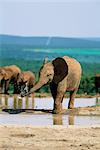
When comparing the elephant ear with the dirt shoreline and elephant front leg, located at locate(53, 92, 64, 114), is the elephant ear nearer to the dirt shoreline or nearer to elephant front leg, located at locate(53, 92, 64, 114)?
elephant front leg, located at locate(53, 92, 64, 114)

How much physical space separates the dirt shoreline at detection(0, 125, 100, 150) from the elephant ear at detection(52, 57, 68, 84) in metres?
2.96

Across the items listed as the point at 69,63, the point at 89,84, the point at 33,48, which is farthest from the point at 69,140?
the point at 33,48

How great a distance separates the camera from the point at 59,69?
12820 millimetres

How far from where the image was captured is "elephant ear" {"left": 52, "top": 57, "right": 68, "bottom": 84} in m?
12.7

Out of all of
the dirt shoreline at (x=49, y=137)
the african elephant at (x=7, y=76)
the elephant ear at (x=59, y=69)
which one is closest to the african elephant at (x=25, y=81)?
the african elephant at (x=7, y=76)

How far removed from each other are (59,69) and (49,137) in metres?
4.39

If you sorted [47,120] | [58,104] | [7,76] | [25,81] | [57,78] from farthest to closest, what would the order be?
[7,76], [25,81], [57,78], [58,104], [47,120]

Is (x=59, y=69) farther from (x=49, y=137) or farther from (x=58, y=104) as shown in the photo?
(x=49, y=137)

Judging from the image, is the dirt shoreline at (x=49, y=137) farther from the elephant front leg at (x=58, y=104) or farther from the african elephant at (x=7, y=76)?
the african elephant at (x=7, y=76)

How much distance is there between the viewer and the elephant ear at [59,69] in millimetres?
12703

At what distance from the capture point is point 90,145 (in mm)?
7930

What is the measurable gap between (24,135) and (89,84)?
53.7ft

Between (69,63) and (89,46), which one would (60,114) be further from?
(89,46)

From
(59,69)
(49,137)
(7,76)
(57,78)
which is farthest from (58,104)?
(7,76)
